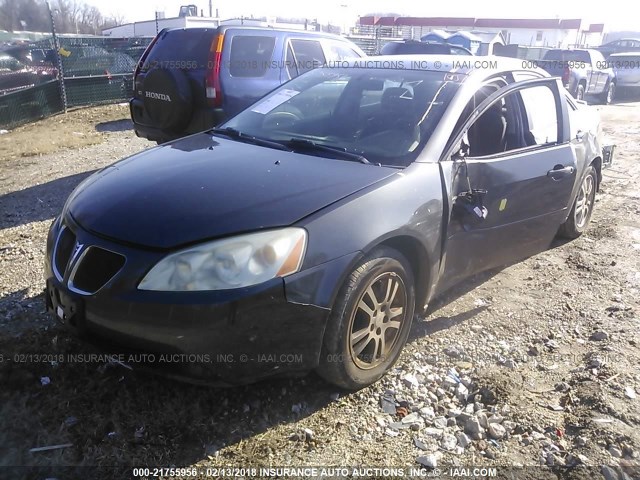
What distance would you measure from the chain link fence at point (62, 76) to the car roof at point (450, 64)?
8.71 m

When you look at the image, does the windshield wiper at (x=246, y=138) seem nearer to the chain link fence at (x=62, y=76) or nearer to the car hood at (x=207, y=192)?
the car hood at (x=207, y=192)

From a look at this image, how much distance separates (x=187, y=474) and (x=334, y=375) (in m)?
0.81

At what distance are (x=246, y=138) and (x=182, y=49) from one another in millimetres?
3770

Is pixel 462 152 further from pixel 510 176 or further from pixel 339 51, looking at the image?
pixel 339 51

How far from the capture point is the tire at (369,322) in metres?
2.59

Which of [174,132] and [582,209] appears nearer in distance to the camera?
[582,209]

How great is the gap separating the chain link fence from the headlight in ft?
31.4

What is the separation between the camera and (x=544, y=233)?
413cm

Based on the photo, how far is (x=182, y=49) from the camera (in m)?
6.76

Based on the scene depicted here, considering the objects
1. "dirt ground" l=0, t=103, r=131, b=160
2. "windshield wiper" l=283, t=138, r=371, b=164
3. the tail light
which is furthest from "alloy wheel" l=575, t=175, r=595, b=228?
"dirt ground" l=0, t=103, r=131, b=160

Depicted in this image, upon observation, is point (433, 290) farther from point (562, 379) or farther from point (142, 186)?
point (142, 186)

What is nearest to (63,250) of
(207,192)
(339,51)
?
(207,192)

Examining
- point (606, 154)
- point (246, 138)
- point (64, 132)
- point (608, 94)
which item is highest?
point (246, 138)

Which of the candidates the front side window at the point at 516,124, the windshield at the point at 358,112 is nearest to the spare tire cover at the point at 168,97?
the windshield at the point at 358,112
